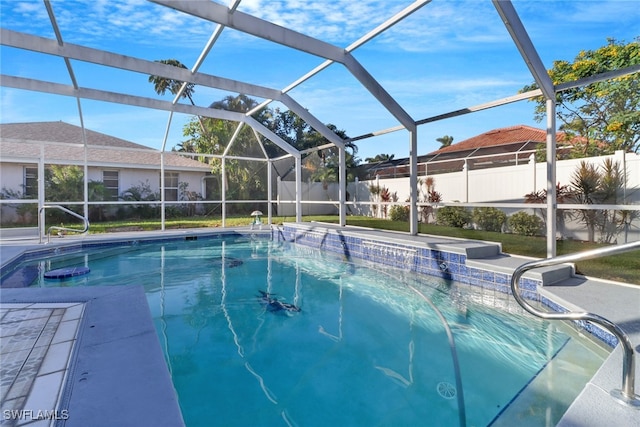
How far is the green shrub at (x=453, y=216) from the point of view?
751 centimetres


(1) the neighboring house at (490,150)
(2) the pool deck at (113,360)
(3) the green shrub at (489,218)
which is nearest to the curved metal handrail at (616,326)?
(2) the pool deck at (113,360)

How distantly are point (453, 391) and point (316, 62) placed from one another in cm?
579

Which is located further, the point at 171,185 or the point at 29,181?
the point at 171,185

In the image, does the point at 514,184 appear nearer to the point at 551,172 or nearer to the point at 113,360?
the point at 551,172

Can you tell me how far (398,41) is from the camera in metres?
5.91

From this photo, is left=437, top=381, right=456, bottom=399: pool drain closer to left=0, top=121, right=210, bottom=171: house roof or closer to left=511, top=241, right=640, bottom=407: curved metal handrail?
left=511, top=241, right=640, bottom=407: curved metal handrail

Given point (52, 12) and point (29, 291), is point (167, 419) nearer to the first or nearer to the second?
point (29, 291)

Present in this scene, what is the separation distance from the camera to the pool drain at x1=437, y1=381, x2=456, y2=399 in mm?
2537

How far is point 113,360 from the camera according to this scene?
88.8 inches

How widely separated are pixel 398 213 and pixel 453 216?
7.39 feet

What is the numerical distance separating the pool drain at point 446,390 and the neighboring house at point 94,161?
10.2 m

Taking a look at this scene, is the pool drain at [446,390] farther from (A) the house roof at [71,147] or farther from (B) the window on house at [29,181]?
(B) the window on house at [29,181]

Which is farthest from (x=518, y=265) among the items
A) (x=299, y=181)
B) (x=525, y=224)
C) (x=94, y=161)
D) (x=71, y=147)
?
(x=71, y=147)

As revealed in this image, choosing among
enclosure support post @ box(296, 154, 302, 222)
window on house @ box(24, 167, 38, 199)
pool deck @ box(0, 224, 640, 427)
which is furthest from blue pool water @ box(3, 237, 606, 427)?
window on house @ box(24, 167, 38, 199)
